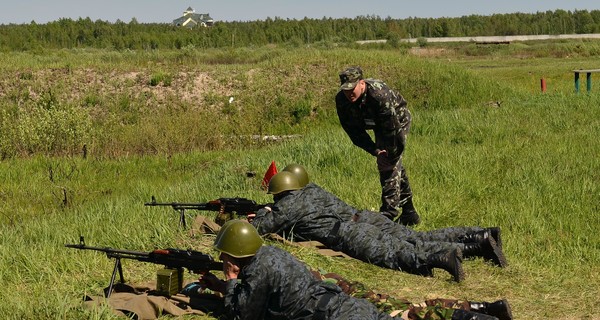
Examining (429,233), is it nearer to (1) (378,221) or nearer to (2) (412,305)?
(1) (378,221)

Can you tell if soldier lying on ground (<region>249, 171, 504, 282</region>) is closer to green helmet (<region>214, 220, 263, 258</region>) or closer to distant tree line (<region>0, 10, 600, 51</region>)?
green helmet (<region>214, 220, 263, 258</region>)

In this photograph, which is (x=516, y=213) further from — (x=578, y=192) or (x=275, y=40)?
(x=275, y=40)

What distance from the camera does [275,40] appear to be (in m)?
74.4

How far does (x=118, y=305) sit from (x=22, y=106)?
19586 millimetres

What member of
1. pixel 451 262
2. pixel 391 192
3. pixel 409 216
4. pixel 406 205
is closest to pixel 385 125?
pixel 391 192

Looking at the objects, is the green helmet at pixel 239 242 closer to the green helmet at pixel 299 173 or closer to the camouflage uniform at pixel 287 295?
the camouflage uniform at pixel 287 295

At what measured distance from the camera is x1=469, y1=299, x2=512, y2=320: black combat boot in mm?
6121

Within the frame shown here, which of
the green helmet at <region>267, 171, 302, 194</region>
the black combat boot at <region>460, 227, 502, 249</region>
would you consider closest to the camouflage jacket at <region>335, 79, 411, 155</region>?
the black combat boot at <region>460, 227, 502, 249</region>

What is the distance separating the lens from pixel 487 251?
8.13 m

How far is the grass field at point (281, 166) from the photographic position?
764 cm

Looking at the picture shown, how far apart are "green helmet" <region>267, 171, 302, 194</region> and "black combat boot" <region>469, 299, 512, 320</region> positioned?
2.38 m

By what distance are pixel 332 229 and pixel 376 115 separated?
175cm

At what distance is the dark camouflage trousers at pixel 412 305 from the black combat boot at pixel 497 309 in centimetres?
10

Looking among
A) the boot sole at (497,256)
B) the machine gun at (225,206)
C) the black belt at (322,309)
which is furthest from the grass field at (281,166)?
the black belt at (322,309)
